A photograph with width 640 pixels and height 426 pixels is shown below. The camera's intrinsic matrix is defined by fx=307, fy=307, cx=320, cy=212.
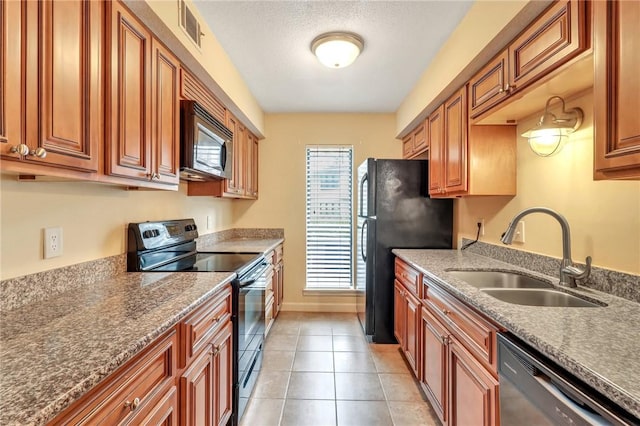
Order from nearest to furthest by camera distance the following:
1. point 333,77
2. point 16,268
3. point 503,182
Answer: point 16,268 → point 503,182 → point 333,77

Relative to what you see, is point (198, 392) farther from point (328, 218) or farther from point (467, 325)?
point (328, 218)

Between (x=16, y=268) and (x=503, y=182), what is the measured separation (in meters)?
2.55

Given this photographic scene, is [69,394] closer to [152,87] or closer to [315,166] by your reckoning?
[152,87]

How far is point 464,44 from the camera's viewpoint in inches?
74.8

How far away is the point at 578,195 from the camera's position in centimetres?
154

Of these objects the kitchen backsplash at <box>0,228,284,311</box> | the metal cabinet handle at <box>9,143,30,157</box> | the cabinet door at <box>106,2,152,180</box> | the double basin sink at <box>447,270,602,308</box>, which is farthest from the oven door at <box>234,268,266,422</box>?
the double basin sink at <box>447,270,602,308</box>

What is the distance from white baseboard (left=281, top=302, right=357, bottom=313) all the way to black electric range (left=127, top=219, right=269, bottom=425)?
1.40m

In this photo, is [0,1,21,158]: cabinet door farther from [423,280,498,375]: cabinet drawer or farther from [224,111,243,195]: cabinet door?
[224,111,243,195]: cabinet door

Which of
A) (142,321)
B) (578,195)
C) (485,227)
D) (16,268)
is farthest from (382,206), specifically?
(16,268)

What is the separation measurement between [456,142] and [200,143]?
70.2 inches

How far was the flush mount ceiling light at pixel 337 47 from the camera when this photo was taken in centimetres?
210

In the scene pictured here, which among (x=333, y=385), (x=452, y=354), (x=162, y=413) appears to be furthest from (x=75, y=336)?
(x=333, y=385)

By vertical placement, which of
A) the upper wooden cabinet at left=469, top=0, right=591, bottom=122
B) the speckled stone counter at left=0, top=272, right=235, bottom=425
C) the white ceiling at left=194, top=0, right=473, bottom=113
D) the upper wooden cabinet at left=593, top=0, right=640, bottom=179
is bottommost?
the speckled stone counter at left=0, top=272, right=235, bottom=425

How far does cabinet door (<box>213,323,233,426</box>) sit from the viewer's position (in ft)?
4.86
